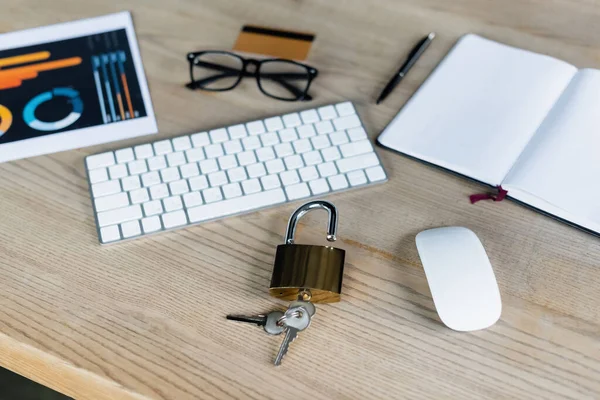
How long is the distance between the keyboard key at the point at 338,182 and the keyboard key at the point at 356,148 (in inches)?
1.4

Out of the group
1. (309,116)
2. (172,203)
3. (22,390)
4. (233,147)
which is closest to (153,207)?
(172,203)

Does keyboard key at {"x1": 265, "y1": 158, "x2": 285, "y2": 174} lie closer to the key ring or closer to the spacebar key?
the spacebar key

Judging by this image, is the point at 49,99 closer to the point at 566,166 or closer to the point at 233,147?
the point at 233,147

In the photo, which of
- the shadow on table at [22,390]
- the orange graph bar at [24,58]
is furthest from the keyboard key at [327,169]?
the shadow on table at [22,390]

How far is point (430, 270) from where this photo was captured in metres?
0.59

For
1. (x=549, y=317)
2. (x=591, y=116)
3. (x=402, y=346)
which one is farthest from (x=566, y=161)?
(x=402, y=346)

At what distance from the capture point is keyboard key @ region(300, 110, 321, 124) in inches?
29.3

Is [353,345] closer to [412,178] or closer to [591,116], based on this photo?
[412,178]

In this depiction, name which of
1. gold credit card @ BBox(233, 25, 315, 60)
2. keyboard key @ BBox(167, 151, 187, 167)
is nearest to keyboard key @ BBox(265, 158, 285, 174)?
keyboard key @ BBox(167, 151, 187, 167)

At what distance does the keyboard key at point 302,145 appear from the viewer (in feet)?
2.35

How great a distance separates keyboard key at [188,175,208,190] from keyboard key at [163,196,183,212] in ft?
0.08

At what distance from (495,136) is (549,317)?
234 millimetres

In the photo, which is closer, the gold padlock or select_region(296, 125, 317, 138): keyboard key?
the gold padlock

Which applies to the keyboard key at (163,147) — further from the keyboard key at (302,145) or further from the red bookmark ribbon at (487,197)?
the red bookmark ribbon at (487,197)
